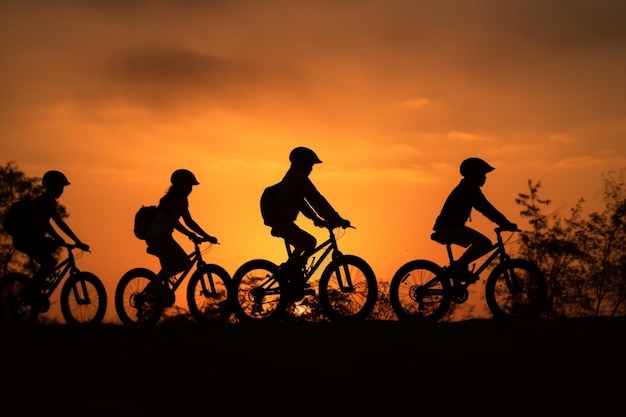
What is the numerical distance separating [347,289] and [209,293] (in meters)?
2.49

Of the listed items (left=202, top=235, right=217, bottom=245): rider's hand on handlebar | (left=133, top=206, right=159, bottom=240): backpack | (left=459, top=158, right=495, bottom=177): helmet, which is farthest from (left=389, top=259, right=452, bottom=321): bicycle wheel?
(left=133, top=206, right=159, bottom=240): backpack

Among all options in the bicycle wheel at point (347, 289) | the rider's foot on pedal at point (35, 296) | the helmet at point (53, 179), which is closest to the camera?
the bicycle wheel at point (347, 289)

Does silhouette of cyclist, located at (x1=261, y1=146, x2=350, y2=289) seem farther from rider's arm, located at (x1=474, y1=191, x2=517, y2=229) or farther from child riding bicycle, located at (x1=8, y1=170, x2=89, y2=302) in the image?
child riding bicycle, located at (x1=8, y1=170, x2=89, y2=302)

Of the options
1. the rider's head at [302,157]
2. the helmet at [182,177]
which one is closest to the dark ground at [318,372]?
the rider's head at [302,157]

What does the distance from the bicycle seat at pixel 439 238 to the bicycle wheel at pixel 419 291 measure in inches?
→ 14.2

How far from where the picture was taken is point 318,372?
866cm

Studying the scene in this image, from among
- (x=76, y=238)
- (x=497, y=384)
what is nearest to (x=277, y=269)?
(x=76, y=238)

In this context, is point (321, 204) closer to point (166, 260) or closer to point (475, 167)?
point (475, 167)

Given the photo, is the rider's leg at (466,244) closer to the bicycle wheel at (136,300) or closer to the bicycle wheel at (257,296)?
the bicycle wheel at (257,296)

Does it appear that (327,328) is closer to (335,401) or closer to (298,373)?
(298,373)

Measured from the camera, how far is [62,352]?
32.1 feet

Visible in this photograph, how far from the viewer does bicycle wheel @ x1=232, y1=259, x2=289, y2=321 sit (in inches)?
528

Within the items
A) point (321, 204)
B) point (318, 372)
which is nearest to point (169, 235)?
point (321, 204)

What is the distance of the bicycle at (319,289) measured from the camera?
12789mm
